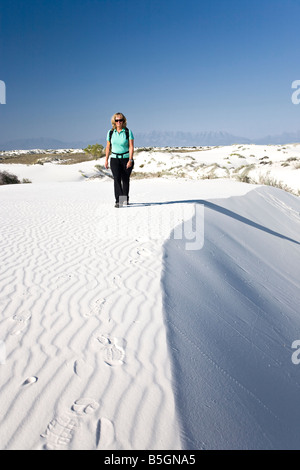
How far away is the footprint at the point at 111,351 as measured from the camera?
75.5 inches

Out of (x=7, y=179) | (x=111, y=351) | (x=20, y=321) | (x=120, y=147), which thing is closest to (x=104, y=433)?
(x=111, y=351)

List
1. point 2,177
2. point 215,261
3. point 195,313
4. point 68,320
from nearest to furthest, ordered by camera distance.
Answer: point 68,320
point 195,313
point 215,261
point 2,177

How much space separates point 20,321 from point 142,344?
1007mm

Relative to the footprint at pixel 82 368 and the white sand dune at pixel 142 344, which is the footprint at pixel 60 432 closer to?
the white sand dune at pixel 142 344

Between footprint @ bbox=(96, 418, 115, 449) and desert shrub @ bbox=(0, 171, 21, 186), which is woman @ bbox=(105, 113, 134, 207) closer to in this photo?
footprint @ bbox=(96, 418, 115, 449)

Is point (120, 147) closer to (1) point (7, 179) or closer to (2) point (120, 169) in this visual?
(2) point (120, 169)

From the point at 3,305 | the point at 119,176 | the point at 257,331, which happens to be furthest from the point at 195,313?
the point at 119,176

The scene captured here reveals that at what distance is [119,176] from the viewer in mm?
6102

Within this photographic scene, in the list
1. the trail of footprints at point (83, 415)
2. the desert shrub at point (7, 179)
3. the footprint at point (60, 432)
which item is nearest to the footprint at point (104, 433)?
the trail of footprints at point (83, 415)

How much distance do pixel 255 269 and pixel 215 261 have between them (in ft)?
2.69

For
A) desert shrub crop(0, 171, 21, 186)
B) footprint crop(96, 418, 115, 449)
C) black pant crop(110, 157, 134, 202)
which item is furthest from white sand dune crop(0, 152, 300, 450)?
desert shrub crop(0, 171, 21, 186)

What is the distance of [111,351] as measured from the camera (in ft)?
6.61

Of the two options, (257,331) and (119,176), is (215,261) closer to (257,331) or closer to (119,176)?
(257,331)
